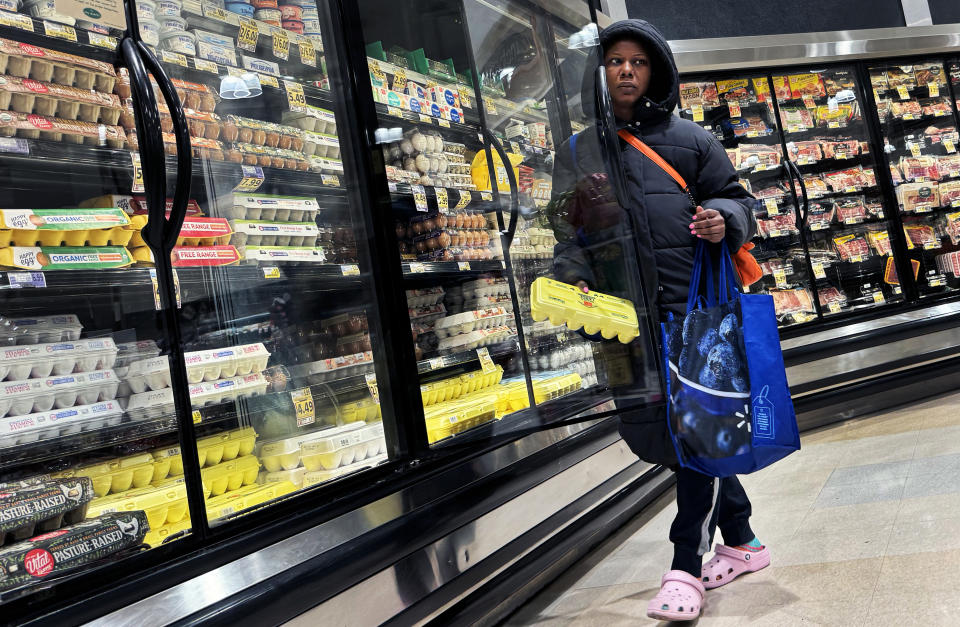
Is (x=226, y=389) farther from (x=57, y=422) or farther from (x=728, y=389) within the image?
(x=728, y=389)

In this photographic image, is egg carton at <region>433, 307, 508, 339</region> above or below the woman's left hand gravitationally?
below

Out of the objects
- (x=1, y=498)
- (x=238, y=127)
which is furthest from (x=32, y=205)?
(x=1, y=498)

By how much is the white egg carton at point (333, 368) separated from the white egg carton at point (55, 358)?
0.66m

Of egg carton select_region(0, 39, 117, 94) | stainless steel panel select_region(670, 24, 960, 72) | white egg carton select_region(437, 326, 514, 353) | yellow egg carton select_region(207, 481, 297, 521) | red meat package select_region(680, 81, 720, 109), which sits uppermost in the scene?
stainless steel panel select_region(670, 24, 960, 72)

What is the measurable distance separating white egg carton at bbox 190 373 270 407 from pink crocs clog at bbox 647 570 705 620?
1336 millimetres

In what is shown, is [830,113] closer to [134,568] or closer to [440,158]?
[440,158]

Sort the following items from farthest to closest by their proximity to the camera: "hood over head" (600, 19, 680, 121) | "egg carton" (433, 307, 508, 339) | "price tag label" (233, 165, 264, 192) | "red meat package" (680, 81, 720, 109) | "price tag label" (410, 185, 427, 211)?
1. "red meat package" (680, 81, 720, 109)
2. "egg carton" (433, 307, 508, 339)
3. "price tag label" (410, 185, 427, 211)
4. "price tag label" (233, 165, 264, 192)
5. "hood over head" (600, 19, 680, 121)

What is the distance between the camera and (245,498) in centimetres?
219

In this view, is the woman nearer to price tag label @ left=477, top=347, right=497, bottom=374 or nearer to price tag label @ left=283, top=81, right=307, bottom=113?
price tag label @ left=477, top=347, right=497, bottom=374

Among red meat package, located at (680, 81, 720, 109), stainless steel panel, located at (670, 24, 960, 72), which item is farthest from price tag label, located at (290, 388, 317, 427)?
red meat package, located at (680, 81, 720, 109)

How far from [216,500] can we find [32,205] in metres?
1.01

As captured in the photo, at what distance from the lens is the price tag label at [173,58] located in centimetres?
223

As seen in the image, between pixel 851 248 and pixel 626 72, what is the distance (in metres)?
4.30

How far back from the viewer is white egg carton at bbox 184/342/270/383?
226 centimetres
